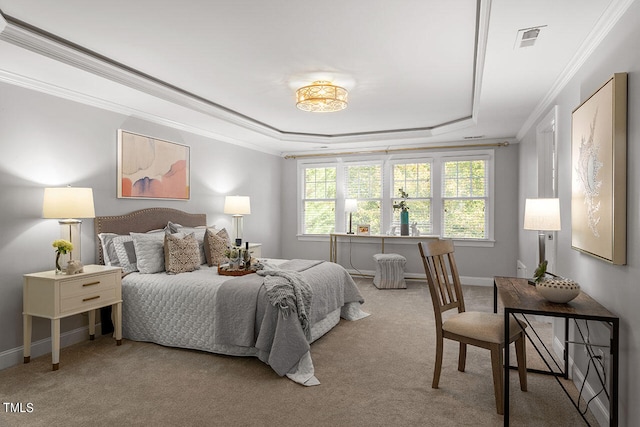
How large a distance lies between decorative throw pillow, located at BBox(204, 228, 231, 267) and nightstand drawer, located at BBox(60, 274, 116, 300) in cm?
112

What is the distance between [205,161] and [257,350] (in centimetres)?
318

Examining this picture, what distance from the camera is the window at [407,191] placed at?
6.48 metres

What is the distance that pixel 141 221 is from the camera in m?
4.45

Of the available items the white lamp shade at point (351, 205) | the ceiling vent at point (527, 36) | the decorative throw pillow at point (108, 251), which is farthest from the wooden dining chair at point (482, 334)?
the white lamp shade at point (351, 205)

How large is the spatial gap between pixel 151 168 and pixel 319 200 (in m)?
3.52

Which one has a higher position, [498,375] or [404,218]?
[404,218]

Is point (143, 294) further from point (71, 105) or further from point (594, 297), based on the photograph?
point (594, 297)

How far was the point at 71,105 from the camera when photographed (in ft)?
12.4

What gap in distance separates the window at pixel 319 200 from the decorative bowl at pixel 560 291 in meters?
5.22

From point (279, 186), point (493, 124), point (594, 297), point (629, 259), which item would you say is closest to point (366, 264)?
point (279, 186)

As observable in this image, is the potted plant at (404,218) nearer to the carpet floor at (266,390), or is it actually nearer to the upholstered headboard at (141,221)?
the carpet floor at (266,390)

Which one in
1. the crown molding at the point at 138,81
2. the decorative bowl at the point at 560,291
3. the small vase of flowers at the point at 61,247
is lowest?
the decorative bowl at the point at 560,291

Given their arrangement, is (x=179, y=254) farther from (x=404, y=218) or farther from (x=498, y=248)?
(x=498, y=248)

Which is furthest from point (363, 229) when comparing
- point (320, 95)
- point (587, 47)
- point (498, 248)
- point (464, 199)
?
point (587, 47)
